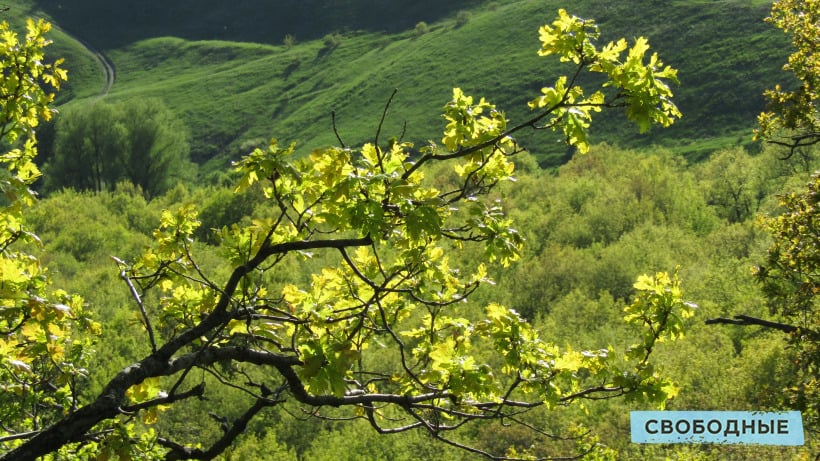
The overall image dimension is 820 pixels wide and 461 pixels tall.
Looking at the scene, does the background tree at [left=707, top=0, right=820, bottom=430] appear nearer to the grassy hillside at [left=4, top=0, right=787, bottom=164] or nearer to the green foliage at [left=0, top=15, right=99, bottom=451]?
the green foliage at [left=0, top=15, right=99, bottom=451]

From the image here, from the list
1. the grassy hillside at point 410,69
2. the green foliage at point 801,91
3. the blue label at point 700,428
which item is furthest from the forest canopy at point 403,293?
the grassy hillside at point 410,69

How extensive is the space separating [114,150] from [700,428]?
87.2m

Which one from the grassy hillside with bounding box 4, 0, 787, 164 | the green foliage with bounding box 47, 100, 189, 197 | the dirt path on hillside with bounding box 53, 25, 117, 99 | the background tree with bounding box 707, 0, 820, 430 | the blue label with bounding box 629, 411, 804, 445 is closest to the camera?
the background tree with bounding box 707, 0, 820, 430

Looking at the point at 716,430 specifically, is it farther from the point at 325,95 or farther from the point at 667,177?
the point at 325,95

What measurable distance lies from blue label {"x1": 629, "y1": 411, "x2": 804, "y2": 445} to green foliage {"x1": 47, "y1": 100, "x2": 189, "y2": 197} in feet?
269

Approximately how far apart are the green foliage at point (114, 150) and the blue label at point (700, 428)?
3225 inches

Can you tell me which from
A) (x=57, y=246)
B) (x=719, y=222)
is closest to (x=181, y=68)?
→ (x=57, y=246)

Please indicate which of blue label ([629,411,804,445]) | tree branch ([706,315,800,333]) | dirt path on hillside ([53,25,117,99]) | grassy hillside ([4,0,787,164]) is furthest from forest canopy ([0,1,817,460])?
dirt path on hillside ([53,25,117,99])

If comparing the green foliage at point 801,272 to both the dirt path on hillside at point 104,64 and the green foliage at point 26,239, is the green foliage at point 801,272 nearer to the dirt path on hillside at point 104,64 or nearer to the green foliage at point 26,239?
Answer: the green foliage at point 26,239

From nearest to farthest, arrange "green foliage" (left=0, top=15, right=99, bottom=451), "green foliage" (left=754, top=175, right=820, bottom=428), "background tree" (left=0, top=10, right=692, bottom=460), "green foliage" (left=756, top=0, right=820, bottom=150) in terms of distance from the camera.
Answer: "background tree" (left=0, top=10, right=692, bottom=460) < "green foliage" (left=0, top=15, right=99, bottom=451) < "green foliage" (left=754, top=175, right=820, bottom=428) < "green foliage" (left=756, top=0, right=820, bottom=150)

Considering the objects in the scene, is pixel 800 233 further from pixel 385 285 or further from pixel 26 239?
pixel 26 239

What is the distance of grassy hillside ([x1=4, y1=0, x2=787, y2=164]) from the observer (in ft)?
321

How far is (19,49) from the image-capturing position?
738 centimetres

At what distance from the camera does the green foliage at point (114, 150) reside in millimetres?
100188
